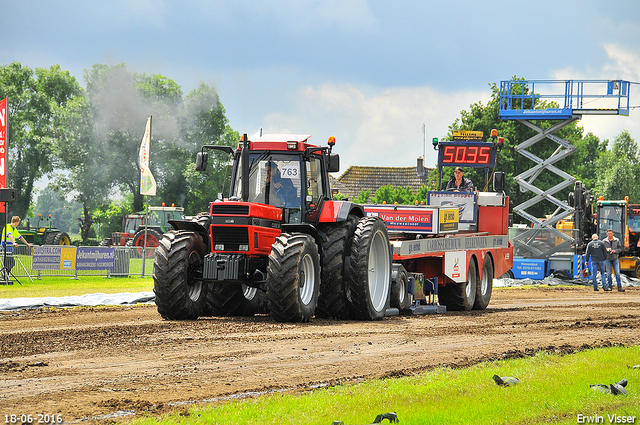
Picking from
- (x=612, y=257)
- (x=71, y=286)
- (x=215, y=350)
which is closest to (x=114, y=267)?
(x=71, y=286)

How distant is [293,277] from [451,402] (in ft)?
16.3

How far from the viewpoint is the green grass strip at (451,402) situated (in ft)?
18.9

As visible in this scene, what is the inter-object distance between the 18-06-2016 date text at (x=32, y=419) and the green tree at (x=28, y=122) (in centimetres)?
5690

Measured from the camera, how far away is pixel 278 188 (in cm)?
1264

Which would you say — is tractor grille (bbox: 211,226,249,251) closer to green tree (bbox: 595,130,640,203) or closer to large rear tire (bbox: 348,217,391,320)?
large rear tire (bbox: 348,217,391,320)

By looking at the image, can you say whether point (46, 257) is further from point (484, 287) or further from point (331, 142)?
point (331, 142)

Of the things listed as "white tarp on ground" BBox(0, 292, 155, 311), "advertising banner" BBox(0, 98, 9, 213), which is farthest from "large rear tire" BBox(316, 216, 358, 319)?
"advertising banner" BBox(0, 98, 9, 213)

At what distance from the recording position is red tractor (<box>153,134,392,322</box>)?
1155 cm

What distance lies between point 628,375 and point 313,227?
5.50m

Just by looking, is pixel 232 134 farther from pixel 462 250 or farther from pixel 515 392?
pixel 515 392

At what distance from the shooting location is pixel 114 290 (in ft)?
66.8

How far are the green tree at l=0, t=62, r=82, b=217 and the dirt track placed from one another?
49184 mm

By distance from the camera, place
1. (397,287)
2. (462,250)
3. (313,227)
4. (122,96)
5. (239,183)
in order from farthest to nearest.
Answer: (122,96), (462,250), (397,287), (239,183), (313,227)

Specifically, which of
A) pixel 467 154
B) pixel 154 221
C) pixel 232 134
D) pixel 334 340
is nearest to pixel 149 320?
pixel 334 340
